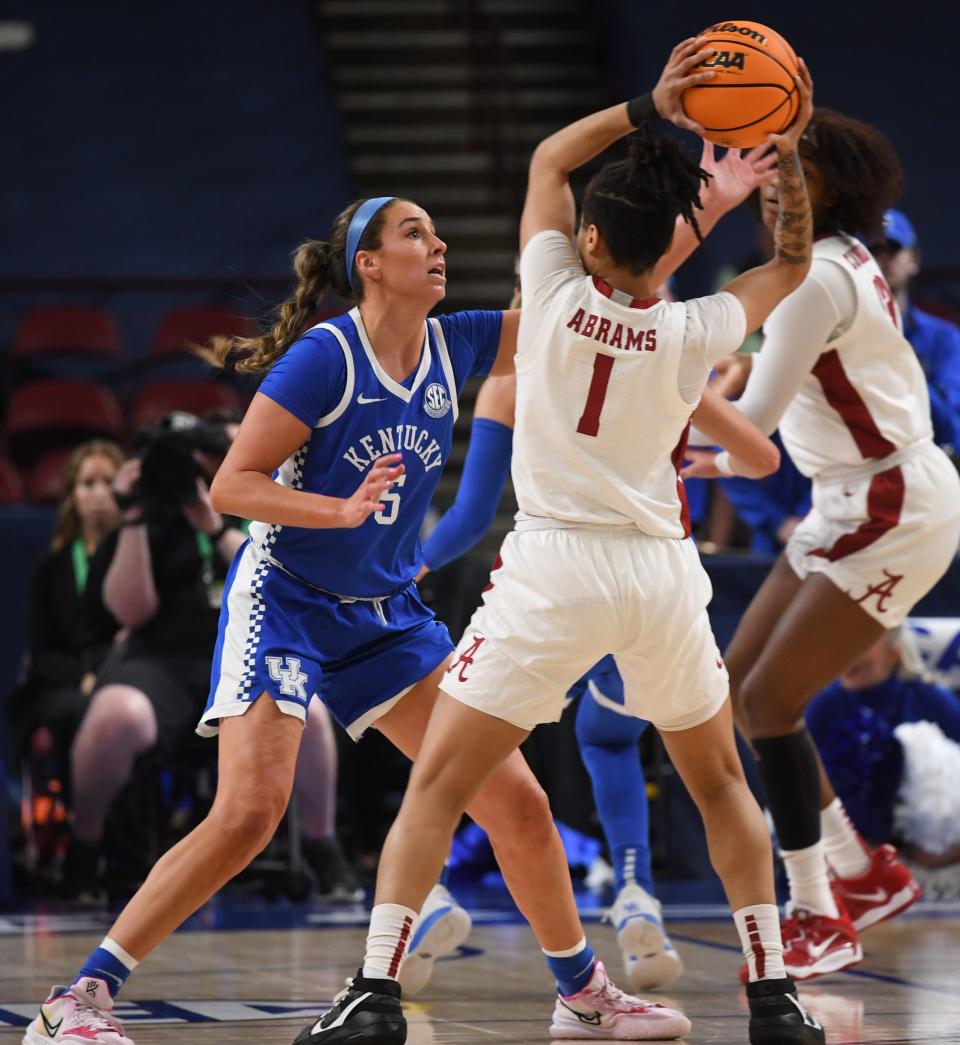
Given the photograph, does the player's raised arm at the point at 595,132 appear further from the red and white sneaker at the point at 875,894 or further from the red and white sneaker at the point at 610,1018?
the red and white sneaker at the point at 875,894

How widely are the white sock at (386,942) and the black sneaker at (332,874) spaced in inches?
118

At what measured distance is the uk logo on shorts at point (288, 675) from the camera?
3541 millimetres

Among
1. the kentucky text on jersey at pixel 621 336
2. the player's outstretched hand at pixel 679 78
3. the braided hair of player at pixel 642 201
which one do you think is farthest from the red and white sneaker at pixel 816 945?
the player's outstretched hand at pixel 679 78

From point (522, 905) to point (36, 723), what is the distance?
346 cm

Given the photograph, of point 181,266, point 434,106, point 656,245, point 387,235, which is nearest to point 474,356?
point 387,235

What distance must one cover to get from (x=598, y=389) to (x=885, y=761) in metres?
3.16

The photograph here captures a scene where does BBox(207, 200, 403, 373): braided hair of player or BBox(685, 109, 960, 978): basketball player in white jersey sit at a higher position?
BBox(207, 200, 403, 373): braided hair of player

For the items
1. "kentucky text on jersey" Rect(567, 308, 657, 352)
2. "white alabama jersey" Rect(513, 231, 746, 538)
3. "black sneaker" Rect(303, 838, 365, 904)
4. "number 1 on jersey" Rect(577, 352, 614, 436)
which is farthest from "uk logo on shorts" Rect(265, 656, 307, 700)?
"black sneaker" Rect(303, 838, 365, 904)

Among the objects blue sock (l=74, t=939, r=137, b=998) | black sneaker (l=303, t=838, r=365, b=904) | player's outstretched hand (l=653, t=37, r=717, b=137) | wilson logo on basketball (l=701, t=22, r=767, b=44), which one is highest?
wilson logo on basketball (l=701, t=22, r=767, b=44)

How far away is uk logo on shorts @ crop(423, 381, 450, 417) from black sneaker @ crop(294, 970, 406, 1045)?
1.16 meters

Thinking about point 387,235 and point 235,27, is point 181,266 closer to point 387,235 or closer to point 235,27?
point 235,27

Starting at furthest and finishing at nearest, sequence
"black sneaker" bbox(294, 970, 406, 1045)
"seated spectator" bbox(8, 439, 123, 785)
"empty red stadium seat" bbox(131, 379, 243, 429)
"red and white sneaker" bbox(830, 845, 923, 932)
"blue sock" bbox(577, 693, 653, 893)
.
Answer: "empty red stadium seat" bbox(131, 379, 243, 429) < "seated spectator" bbox(8, 439, 123, 785) < "red and white sneaker" bbox(830, 845, 923, 932) < "blue sock" bbox(577, 693, 653, 893) < "black sneaker" bbox(294, 970, 406, 1045)

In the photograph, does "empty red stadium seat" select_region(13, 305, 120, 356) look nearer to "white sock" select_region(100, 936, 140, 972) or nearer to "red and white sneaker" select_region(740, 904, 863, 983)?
"red and white sneaker" select_region(740, 904, 863, 983)

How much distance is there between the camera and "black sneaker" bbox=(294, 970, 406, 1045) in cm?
321
